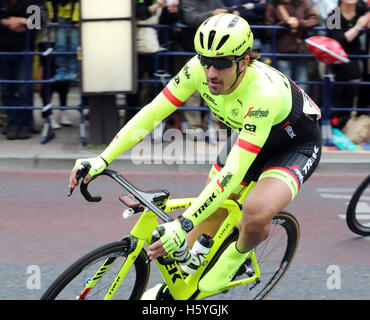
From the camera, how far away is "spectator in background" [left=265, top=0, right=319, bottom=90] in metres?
9.24

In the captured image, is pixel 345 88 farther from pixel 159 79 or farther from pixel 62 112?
pixel 62 112

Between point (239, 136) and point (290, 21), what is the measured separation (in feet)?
17.6

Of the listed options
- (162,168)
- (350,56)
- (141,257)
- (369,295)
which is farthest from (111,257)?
(350,56)

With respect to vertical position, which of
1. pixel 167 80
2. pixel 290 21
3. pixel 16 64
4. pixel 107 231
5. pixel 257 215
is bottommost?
pixel 107 231

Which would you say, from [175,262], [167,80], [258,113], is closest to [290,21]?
[167,80]

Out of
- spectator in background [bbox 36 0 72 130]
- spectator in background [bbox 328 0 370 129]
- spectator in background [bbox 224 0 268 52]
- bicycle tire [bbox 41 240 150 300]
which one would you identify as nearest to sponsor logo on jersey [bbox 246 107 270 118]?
bicycle tire [bbox 41 240 150 300]

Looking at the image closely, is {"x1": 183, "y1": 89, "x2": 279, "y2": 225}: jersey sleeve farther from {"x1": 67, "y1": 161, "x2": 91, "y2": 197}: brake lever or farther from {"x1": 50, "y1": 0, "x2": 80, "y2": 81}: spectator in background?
{"x1": 50, "y1": 0, "x2": 80, "y2": 81}: spectator in background

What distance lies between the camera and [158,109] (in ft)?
15.1

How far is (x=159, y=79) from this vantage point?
9477mm

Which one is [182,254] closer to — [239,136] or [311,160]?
[239,136]

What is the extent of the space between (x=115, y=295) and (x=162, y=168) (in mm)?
4563
